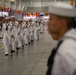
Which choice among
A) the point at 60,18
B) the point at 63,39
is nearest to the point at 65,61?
the point at 63,39

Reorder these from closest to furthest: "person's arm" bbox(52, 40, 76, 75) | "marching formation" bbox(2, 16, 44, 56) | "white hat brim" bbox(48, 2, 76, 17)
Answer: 1. "person's arm" bbox(52, 40, 76, 75)
2. "white hat brim" bbox(48, 2, 76, 17)
3. "marching formation" bbox(2, 16, 44, 56)

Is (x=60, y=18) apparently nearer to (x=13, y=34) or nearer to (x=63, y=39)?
(x=63, y=39)

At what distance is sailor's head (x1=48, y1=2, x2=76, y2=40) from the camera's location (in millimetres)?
2230

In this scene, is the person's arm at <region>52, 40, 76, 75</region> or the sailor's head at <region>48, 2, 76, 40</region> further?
the sailor's head at <region>48, 2, 76, 40</region>

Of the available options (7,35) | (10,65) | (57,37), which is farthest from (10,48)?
(57,37)

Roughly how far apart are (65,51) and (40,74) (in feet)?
31.6

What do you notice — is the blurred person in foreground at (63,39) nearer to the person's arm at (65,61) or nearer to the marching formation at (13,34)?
the person's arm at (65,61)

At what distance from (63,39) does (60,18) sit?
0.58 feet

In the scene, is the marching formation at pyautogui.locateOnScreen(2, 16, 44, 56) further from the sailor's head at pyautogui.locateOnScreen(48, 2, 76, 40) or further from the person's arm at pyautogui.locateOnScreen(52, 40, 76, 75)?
the person's arm at pyautogui.locateOnScreen(52, 40, 76, 75)

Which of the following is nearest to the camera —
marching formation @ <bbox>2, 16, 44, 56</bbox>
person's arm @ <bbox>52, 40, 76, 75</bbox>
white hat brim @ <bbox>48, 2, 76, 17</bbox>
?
person's arm @ <bbox>52, 40, 76, 75</bbox>

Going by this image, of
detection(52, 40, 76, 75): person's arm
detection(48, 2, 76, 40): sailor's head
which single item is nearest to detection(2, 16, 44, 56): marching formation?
detection(48, 2, 76, 40): sailor's head

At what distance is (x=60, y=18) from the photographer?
2244 mm

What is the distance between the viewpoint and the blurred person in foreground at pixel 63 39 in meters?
2.02

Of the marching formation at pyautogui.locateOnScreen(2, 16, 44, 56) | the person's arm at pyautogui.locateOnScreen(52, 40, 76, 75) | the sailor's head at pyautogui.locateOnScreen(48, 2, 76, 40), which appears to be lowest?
the marching formation at pyautogui.locateOnScreen(2, 16, 44, 56)
